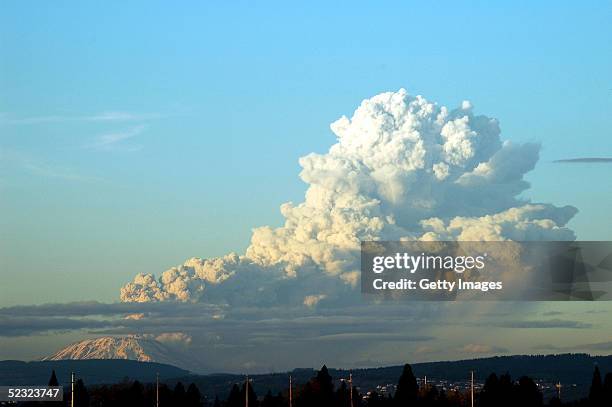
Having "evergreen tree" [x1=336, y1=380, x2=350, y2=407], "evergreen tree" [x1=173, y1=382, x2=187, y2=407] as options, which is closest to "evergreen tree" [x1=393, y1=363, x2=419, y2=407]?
"evergreen tree" [x1=336, y1=380, x2=350, y2=407]

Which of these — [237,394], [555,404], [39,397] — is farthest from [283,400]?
[39,397]

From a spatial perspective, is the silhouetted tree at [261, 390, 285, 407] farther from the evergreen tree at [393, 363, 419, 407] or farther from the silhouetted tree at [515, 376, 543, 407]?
the silhouetted tree at [515, 376, 543, 407]

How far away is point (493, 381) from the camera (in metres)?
178

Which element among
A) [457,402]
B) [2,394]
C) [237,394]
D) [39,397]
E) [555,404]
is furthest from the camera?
[457,402]

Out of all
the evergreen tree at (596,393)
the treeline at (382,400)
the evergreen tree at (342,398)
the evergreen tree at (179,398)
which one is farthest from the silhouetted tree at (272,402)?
the evergreen tree at (596,393)

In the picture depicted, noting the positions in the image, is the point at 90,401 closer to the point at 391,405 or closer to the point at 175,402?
the point at 175,402

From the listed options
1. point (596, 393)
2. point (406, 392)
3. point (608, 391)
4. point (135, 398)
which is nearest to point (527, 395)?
point (596, 393)

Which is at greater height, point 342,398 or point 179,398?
point 179,398

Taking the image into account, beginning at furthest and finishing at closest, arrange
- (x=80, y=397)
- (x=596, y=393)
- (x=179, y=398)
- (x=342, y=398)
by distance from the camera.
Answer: (x=342, y=398)
(x=179, y=398)
(x=596, y=393)
(x=80, y=397)

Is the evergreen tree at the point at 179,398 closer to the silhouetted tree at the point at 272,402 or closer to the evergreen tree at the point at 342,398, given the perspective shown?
the silhouetted tree at the point at 272,402

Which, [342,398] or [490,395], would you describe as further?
[342,398]

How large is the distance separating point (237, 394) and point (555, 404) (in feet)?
137

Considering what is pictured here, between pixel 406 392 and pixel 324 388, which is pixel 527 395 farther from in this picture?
pixel 324 388

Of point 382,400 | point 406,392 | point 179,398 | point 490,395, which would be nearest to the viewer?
point 490,395
